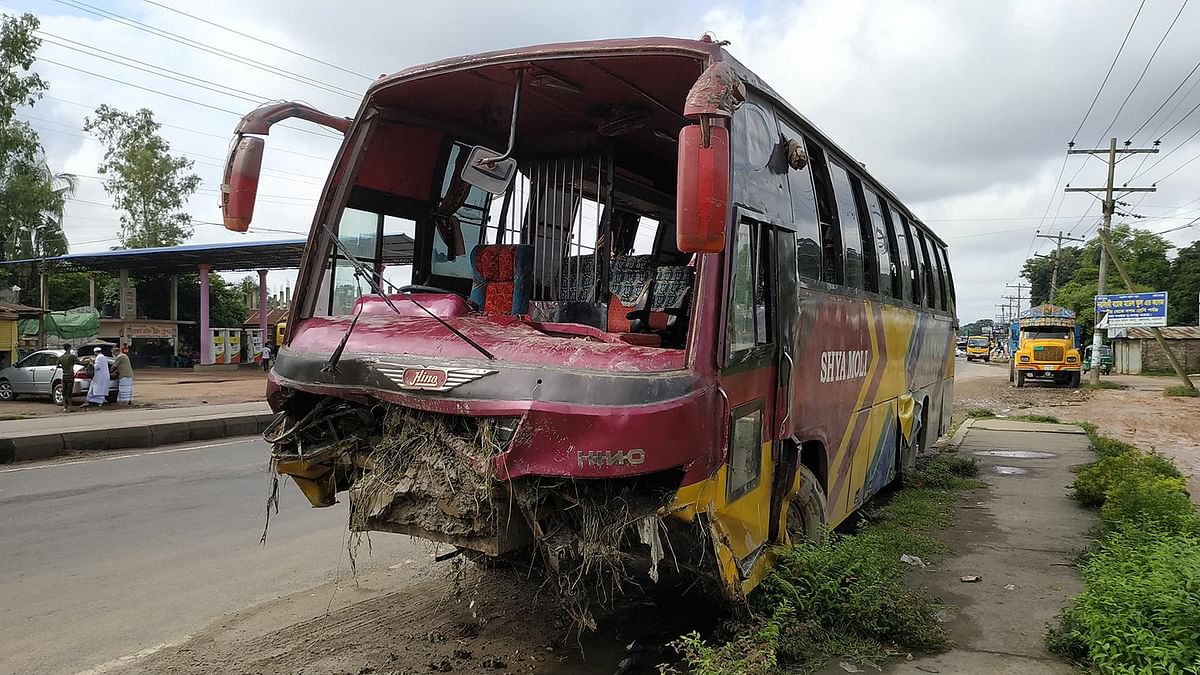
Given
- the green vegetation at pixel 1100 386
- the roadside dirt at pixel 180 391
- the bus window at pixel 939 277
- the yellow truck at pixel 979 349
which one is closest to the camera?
the bus window at pixel 939 277

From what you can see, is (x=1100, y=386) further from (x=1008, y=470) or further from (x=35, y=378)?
(x=35, y=378)

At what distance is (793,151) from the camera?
15.6 ft

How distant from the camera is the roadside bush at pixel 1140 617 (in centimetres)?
354

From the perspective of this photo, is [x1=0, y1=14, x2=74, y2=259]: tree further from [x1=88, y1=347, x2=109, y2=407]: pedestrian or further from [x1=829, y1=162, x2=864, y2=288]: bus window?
[x1=829, y1=162, x2=864, y2=288]: bus window

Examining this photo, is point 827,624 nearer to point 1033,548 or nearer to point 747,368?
point 747,368

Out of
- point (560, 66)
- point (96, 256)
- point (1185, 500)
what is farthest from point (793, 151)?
point (96, 256)

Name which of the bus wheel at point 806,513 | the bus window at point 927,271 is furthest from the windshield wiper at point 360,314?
the bus window at point 927,271

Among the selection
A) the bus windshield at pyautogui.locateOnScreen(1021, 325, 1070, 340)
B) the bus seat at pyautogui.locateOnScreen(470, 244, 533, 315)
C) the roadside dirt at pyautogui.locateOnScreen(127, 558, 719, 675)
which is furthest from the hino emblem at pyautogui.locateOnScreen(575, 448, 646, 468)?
the bus windshield at pyautogui.locateOnScreen(1021, 325, 1070, 340)

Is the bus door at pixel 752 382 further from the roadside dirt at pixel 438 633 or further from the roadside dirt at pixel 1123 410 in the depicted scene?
the roadside dirt at pixel 1123 410

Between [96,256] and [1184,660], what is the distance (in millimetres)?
37537

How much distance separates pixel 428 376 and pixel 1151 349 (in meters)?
50.8

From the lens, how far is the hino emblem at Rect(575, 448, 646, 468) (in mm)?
3217

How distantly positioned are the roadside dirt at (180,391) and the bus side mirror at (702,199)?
18.6m

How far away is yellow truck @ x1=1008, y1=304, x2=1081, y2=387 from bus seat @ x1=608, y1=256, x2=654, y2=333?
30.5 metres
